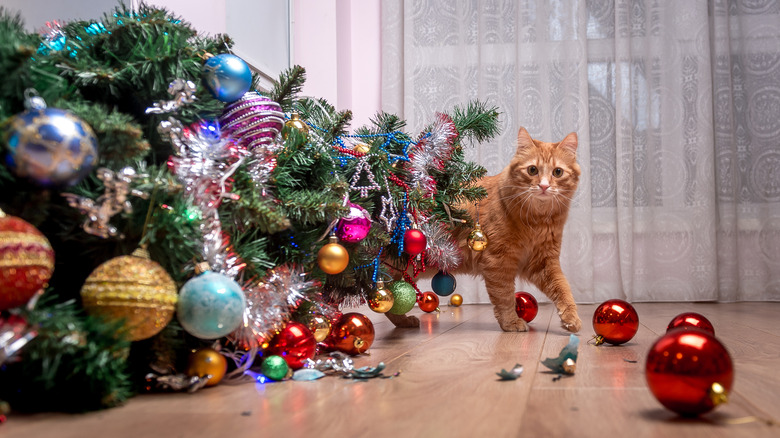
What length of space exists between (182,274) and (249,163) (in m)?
0.20

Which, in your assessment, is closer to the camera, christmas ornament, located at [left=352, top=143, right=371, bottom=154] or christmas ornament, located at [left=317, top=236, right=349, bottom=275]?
christmas ornament, located at [left=317, top=236, right=349, bottom=275]

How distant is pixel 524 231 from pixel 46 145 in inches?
47.1

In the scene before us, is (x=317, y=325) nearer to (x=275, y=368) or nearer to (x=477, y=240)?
(x=275, y=368)

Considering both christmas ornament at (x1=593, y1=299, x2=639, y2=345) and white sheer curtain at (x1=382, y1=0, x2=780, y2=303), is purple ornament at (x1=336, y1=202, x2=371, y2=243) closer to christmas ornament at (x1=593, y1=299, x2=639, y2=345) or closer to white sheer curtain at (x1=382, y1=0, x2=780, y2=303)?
christmas ornament at (x1=593, y1=299, x2=639, y2=345)

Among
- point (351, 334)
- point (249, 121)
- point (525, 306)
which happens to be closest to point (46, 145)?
point (249, 121)

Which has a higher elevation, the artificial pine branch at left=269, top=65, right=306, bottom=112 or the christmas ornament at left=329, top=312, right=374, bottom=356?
the artificial pine branch at left=269, top=65, right=306, bottom=112

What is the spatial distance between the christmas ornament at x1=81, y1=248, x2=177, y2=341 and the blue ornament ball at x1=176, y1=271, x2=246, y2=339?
0.03 m

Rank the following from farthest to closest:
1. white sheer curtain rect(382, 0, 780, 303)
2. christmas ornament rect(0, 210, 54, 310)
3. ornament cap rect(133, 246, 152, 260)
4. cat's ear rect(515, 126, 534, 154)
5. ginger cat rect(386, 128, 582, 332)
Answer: white sheer curtain rect(382, 0, 780, 303), cat's ear rect(515, 126, 534, 154), ginger cat rect(386, 128, 582, 332), ornament cap rect(133, 246, 152, 260), christmas ornament rect(0, 210, 54, 310)

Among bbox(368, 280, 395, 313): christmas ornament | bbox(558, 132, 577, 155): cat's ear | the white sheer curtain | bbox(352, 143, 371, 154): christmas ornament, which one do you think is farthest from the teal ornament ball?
the white sheer curtain

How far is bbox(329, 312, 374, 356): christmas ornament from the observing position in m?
1.07

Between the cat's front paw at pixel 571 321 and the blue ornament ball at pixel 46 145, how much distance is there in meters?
1.16

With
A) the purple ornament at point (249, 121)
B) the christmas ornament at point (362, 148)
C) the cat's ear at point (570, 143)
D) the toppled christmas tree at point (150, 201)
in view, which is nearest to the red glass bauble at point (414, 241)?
the toppled christmas tree at point (150, 201)

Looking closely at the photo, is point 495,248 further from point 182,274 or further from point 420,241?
point 182,274

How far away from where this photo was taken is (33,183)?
644 mm
